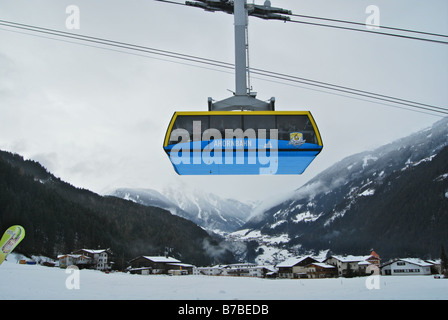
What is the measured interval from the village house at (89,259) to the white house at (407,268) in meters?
50.9

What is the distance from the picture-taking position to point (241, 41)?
34.1ft

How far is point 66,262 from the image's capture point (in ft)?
227

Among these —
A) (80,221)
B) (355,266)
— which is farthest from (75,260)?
(355,266)

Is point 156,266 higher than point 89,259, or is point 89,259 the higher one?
point 89,259

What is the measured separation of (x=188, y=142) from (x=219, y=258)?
465 ft

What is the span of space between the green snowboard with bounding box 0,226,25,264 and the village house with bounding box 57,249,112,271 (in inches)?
1120

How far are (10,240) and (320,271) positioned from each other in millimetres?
42825

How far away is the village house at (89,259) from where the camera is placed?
6988cm

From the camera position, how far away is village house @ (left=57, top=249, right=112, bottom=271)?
69.9m

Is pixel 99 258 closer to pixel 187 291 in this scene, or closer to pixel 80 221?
pixel 80 221

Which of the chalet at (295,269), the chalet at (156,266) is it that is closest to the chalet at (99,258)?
the chalet at (156,266)

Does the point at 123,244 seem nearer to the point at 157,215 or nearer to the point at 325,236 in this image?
the point at 157,215

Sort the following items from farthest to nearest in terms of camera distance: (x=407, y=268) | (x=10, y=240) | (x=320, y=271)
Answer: (x=407, y=268) < (x=320, y=271) < (x=10, y=240)

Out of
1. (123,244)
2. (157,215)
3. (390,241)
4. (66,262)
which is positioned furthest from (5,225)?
(390,241)
